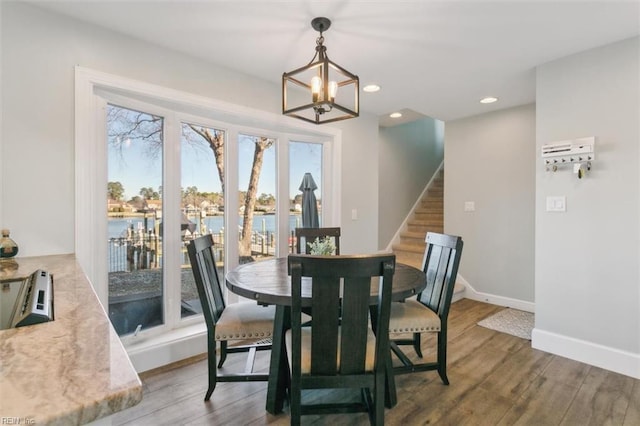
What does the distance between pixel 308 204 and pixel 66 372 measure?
9.64 feet

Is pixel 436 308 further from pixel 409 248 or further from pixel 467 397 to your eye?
pixel 409 248

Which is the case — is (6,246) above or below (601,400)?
above

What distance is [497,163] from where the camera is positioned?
3.96 meters

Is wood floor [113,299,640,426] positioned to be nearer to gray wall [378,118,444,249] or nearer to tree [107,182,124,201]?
tree [107,182,124,201]

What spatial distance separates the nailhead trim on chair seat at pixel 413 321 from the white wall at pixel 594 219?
1.35 metres

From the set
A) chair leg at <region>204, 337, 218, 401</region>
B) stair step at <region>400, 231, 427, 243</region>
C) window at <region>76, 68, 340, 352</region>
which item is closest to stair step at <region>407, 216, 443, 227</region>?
stair step at <region>400, 231, 427, 243</region>

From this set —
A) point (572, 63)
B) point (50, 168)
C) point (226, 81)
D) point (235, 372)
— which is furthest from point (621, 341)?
point (50, 168)

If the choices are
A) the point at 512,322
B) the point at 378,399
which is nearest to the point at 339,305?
the point at 378,399

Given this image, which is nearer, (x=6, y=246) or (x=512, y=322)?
(x=6, y=246)

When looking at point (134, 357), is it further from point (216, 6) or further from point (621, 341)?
point (621, 341)

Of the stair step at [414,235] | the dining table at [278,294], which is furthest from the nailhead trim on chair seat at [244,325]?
the stair step at [414,235]

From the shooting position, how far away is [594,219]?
2.44 m

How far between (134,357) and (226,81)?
7.56 feet

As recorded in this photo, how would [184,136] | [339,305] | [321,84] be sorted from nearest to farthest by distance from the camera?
[339,305], [321,84], [184,136]
